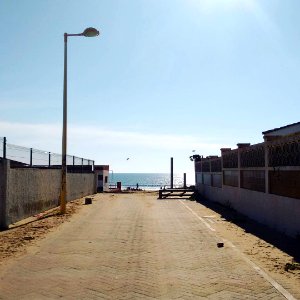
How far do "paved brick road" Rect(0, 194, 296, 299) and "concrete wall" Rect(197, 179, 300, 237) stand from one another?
2413 millimetres

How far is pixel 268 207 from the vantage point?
1559 cm

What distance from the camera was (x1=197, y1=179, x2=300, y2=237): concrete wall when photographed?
12.8 m

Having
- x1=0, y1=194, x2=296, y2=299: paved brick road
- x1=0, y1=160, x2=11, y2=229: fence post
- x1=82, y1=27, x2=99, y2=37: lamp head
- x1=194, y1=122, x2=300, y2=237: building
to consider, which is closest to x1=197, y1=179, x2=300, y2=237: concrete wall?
x1=194, y1=122, x2=300, y2=237: building

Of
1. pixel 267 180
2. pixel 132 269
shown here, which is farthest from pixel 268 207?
pixel 132 269

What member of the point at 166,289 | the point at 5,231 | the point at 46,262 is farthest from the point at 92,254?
the point at 5,231

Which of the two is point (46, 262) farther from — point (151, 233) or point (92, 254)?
point (151, 233)

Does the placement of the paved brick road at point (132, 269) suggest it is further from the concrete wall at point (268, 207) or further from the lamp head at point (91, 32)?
the lamp head at point (91, 32)

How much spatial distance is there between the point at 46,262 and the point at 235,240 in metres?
5.86

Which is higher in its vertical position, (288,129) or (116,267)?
(288,129)

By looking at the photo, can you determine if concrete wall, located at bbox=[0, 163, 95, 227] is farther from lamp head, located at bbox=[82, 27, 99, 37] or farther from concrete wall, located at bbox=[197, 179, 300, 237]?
concrete wall, located at bbox=[197, 179, 300, 237]

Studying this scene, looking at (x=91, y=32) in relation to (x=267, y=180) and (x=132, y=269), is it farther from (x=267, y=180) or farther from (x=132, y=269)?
(x=132, y=269)

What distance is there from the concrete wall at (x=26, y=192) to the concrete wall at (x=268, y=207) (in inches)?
383

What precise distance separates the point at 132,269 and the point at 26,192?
36.0ft

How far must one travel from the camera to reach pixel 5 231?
46.9 feet
